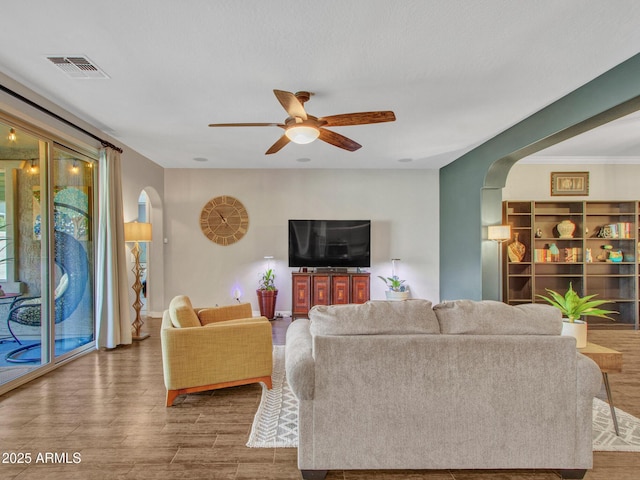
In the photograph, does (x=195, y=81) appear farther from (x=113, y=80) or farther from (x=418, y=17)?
(x=418, y=17)

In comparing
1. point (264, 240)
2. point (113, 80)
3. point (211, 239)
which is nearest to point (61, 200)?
point (113, 80)

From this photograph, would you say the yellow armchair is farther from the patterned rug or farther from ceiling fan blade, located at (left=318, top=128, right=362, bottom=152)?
ceiling fan blade, located at (left=318, top=128, right=362, bottom=152)

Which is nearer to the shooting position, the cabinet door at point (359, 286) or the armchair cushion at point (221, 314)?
the armchair cushion at point (221, 314)

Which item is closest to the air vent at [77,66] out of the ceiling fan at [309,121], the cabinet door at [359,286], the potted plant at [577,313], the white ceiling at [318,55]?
the white ceiling at [318,55]

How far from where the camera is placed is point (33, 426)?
7.74 feet

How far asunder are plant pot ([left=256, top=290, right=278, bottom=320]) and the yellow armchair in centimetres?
279

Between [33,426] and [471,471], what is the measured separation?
2888 millimetres

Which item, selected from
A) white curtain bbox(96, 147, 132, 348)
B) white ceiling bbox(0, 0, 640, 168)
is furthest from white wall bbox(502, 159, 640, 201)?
white curtain bbox(96, 147, 132, 348)

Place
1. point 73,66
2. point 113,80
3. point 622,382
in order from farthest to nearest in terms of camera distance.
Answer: point 622,382, point 113,80, point 73,66

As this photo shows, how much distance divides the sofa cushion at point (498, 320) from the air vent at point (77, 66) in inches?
122

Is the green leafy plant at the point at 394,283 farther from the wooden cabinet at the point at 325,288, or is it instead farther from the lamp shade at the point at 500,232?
the lamp shade at the point at 500,232

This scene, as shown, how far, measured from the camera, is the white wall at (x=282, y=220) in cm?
614

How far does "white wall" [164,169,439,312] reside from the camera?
20.1 feet

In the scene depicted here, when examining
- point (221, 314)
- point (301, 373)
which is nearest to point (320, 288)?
point (221, 314)
